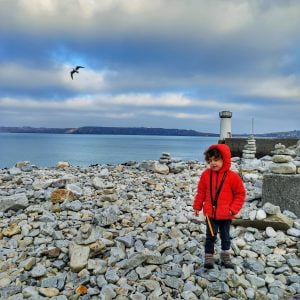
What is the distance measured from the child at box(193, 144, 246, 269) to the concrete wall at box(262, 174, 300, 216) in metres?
2.55

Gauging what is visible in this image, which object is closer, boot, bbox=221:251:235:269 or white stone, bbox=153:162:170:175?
boot, bbox=221:251:235:269

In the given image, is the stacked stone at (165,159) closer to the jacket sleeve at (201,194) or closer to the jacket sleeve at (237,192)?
the jacket sleeve at (201,194)

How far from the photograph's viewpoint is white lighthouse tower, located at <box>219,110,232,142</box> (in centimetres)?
2671

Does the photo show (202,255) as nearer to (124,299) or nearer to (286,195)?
(124,299)

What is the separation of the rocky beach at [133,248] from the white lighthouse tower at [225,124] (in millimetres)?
18555

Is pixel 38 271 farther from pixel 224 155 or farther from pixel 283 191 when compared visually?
pixel 283 191

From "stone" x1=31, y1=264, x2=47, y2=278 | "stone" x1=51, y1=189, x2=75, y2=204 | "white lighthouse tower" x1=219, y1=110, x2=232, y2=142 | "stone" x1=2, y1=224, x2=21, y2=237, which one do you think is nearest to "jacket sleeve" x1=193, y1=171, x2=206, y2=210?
"stone" x1=31, y1=264, x2=47, y2=278

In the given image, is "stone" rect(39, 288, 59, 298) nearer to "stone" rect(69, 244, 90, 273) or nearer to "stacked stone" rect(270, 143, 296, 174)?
"stone" rect(69, 244, 90, 273)

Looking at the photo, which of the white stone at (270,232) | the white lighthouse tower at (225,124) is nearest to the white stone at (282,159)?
the white stone at (270,232)

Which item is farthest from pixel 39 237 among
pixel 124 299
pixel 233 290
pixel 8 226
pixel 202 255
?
pixel 233 290

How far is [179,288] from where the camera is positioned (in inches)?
195

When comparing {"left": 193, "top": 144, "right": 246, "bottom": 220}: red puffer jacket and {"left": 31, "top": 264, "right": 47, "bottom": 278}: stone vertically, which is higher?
{"left": 193, "top": 144, "right": 246, "bottom": 220}: red puffer jacket

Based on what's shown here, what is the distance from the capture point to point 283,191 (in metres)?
7.57

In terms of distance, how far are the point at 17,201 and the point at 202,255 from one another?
12.1 feet
